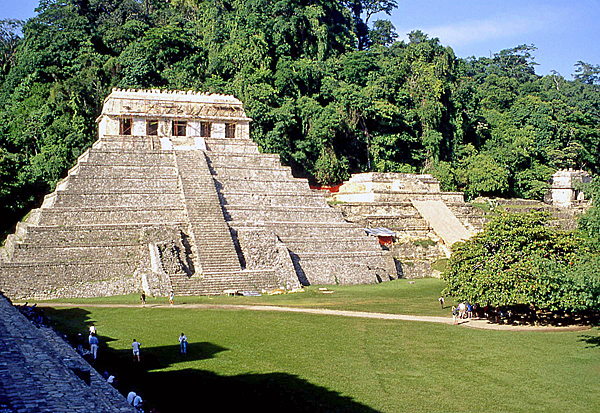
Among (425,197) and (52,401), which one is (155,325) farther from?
(425,197)

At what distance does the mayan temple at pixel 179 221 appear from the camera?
121ft

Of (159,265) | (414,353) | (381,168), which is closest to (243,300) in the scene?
(159,265)

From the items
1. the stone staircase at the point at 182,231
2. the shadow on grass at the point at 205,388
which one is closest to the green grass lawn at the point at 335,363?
the shadow on grass at the point at 205,388

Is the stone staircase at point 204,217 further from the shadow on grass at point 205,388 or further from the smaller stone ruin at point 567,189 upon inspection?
the smaller stone ruin at point 567,189

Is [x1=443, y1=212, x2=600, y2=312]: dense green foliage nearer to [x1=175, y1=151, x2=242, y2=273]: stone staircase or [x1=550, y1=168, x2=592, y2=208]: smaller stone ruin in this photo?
[x1=175, y1=151, x2=242, y2=273]: stone staircase

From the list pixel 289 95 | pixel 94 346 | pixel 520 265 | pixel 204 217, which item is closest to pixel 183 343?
pixel 94 346

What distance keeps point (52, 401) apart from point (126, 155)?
32455 mm

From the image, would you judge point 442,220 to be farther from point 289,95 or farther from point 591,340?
point 591,340

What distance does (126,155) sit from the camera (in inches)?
1800

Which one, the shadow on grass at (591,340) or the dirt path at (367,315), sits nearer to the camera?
the shadow on grass at (591,340)

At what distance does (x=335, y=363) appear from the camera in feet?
74.9

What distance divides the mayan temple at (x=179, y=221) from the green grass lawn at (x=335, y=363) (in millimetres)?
5084

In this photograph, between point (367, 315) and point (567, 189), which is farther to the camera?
point (567, 189)

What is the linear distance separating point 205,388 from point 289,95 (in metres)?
47.7
